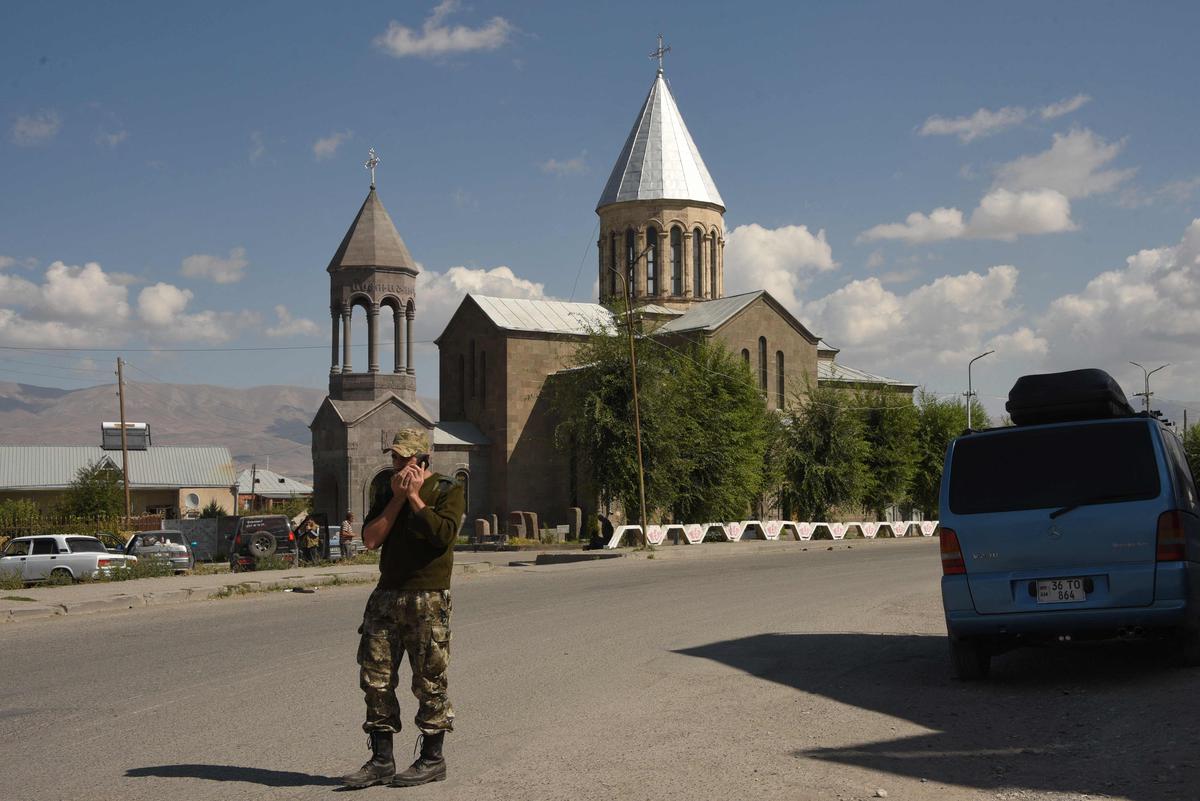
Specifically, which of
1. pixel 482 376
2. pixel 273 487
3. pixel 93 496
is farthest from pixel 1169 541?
pixel 273 487

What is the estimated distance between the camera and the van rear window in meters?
8.74

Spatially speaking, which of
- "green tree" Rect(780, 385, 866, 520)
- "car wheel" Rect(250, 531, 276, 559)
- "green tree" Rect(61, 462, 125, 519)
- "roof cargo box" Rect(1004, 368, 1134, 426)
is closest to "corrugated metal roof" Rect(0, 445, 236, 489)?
"green tree" Rect(61, 462, 125, 519)

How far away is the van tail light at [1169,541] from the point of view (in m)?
8.51

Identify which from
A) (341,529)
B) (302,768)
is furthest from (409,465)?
(341,529)

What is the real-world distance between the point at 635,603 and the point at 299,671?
7.03 metres

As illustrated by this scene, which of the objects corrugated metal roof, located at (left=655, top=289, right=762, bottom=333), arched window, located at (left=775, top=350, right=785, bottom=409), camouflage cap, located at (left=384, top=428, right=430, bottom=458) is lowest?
camouflage cap, located at (left=384, top=428, right=430, bottom=458)

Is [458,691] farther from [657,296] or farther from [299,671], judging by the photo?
[657,296]

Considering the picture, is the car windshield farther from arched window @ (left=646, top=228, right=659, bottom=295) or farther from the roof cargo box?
arched window @ (left=646, top=228, right=659, bottom=295)

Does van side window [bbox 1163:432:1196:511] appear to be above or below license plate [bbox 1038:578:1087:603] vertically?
above

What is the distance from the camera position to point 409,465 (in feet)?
20.6

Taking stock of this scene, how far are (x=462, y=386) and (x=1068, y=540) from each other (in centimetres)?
4961

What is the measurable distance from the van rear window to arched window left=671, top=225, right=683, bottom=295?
49.6m

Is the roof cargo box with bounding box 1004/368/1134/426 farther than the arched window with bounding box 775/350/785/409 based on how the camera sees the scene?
No

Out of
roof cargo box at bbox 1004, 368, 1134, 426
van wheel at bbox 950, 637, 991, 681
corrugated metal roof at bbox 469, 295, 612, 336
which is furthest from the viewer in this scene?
corrugated metal roof at bbox 469, 295, 612, 336
